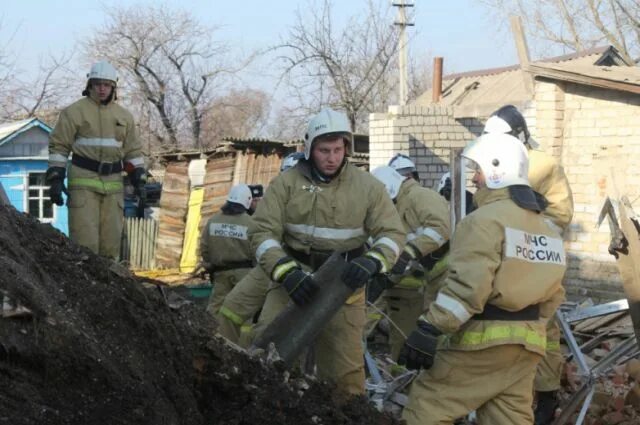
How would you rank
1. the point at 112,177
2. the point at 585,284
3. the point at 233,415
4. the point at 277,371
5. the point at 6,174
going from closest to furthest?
the point at 233,415 < the point at 277,371 < the point at 112,177 < the point at 585,284 < the point at 6,174

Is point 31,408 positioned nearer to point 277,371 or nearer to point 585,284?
point 277,371

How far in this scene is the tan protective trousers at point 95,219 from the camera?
810 centimetres

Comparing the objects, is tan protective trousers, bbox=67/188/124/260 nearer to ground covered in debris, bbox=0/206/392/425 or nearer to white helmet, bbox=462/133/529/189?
ground covered in debris, bbox=0/206/392/425

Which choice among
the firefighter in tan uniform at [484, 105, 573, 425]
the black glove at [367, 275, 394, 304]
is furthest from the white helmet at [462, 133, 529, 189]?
the black glove at [367, 275, 394, 304]

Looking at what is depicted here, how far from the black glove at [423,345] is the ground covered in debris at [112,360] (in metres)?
0.47

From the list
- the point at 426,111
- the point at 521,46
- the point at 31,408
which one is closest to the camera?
the point at 31,408

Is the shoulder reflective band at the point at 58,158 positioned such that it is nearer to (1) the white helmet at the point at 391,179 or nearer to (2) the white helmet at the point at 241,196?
(2) the white helmet at the point at 241,196

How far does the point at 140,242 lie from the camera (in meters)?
25.0

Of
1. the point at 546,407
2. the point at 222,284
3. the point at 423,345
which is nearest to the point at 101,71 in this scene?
the point at 222,284

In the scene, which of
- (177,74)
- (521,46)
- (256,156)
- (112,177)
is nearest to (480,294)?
(112,177)

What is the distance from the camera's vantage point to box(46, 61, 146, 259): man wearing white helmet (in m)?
8.05

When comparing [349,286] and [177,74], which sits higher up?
[177,74]

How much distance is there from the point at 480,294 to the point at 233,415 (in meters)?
1.25

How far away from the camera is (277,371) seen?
4.79 m
